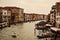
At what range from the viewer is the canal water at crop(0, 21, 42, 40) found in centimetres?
334

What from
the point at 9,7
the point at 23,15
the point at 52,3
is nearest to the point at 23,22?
the point at 23,15

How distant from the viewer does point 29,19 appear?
3.51m

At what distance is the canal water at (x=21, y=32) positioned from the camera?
334cm

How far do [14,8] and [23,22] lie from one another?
318 mm

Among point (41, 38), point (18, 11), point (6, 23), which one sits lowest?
point (41, 38)

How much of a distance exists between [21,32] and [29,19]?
1.02ft

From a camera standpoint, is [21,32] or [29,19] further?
[29,19]

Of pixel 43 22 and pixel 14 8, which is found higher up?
pixel 14 8

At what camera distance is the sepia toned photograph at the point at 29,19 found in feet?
10.7

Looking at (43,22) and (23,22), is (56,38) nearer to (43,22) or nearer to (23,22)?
(43,22)

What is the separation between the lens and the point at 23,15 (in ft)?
11.5

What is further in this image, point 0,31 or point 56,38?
point 0,31

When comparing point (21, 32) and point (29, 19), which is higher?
point (29, 19)

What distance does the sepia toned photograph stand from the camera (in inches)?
128
